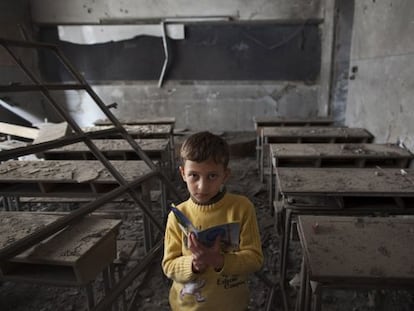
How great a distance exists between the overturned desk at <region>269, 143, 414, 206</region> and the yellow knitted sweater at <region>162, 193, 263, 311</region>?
177cm

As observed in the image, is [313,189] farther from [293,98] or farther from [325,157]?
[293,98]

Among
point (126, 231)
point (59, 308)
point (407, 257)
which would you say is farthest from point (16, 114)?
point (407, 257)

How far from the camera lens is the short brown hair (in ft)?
3.30

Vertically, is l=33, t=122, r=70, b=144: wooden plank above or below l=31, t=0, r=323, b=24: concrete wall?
below

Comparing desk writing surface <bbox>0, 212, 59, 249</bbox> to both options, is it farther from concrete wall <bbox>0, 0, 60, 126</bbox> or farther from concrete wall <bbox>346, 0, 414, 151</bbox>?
concrete wall <bbox>0, 0, 60, 126</bbox>

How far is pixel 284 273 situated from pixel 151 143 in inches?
78.3

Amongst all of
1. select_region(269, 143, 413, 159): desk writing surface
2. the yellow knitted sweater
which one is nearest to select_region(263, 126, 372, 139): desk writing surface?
select_region(269, 143, 413, 159): desk writing surface

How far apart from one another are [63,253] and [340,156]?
2365 millimetres

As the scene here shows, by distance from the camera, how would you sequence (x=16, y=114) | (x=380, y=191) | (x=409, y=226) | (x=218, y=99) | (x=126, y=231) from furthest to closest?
1. (x=218, y=99)
2. (x=16, y=114)
3. (x=126, y=231)
4. (x=380, y=191)
5. (x=409, y=226)

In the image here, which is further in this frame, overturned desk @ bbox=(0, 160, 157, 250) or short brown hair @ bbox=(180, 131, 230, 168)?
overturned desk @ bbox=(0, 160, 157, 250)

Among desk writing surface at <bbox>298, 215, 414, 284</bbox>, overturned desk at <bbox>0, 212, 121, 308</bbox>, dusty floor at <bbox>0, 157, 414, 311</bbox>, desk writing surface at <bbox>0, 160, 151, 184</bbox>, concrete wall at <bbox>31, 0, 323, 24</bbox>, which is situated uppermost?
concrete wall at <bbox>31, 0, 323, 24</bbox>

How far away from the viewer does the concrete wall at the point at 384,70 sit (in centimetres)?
308

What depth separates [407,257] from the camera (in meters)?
1.18

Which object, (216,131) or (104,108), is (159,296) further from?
(216,131)
